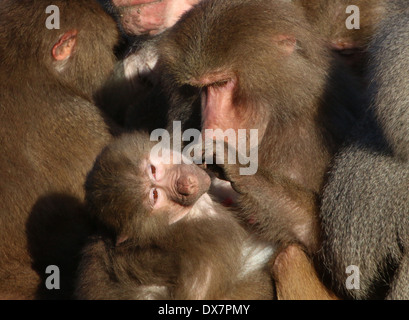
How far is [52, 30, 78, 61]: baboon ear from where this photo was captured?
15.4ft

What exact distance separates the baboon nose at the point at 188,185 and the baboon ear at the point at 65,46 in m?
1.43

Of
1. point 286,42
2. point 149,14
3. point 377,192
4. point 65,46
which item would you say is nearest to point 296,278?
point 377,192

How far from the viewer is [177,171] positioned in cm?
369

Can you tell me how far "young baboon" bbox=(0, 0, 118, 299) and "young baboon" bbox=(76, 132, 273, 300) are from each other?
0.62 m

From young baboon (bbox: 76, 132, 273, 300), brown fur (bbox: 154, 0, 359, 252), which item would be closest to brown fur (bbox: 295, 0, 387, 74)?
brown fur (bbox: 154, 0, 359, 252)

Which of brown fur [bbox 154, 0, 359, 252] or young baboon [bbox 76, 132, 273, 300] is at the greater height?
brown fur [bbox 154, 0, 359, 252]

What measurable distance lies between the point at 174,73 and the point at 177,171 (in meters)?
0.62

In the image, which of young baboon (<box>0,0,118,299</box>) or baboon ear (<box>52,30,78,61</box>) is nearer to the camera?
young baboon (<box>0,0,118,299</box>)

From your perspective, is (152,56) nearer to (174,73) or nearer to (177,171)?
(174,73)

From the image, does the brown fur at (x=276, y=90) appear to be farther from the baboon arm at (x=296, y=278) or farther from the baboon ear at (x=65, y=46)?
the baboon ear at (x=65, y=46)

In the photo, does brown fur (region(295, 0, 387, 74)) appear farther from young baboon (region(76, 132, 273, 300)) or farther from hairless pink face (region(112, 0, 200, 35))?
young baboon (region(76, 132, 273, 300))

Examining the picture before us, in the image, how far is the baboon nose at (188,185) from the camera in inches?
143

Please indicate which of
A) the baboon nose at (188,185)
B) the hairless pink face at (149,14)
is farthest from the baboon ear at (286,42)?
the baboon nose at (188,185)

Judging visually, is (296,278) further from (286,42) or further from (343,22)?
(343,22)
